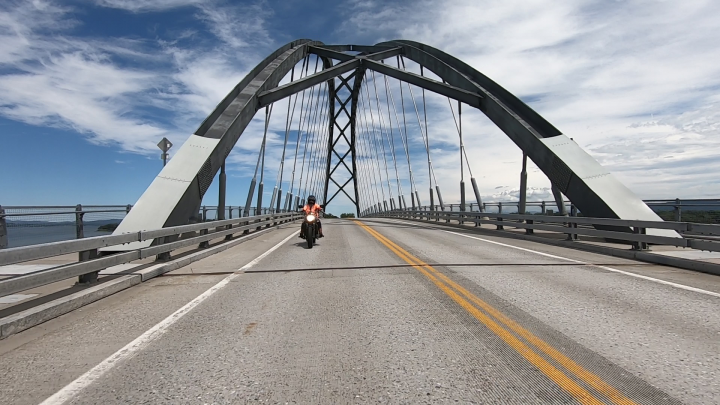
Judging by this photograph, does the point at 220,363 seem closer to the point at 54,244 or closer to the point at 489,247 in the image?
the point at 54,244

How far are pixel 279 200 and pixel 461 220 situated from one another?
11765 mm

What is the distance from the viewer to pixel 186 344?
3998 mm

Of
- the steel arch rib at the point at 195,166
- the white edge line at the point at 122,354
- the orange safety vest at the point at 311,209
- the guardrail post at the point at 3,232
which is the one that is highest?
the steel arch rib at the point at 195,166

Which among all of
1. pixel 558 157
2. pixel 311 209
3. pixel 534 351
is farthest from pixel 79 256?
pixel 558 157

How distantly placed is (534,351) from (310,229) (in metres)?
9.32

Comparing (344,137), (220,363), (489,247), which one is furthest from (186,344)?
(344,137)

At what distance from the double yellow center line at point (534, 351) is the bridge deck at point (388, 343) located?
0.02 meters

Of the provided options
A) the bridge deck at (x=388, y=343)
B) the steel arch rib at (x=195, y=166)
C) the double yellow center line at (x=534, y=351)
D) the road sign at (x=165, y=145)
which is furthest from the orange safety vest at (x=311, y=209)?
the double yellow center line at (x=534, y=351)

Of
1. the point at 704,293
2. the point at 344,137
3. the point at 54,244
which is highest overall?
the point at 344,137

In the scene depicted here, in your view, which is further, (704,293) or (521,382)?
(704,293)

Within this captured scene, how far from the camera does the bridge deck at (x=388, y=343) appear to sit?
296cm

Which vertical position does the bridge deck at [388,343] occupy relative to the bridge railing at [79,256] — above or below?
below

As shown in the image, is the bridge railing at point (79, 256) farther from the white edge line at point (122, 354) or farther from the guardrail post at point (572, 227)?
the guardrail post at point (572, 227)

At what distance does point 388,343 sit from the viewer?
3.91 m
